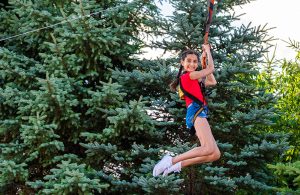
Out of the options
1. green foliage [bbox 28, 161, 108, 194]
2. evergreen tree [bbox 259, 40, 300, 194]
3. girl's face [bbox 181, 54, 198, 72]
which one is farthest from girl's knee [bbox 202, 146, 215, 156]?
evergreen tree [bbox 259, 40, 300, 194]

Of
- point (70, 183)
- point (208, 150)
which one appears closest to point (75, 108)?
point (70, 183)

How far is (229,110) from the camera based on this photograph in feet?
29.8

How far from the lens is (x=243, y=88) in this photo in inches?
355

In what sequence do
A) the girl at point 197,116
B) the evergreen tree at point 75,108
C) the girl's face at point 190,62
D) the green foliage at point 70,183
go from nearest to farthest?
1. the girl at point 197,116
2. the girl's face at point 190,62
3. the green foliage at point 70,183
4. the evergreen tree at point 75,108

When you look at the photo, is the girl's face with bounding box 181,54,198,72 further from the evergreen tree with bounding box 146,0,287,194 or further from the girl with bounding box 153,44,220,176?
the evergreen tree with bounding box 146,0,287,194

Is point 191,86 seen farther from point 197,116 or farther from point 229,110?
point 229,110

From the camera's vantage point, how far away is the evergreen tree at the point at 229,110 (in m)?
8.30

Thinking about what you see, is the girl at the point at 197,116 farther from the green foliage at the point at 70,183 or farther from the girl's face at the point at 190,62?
the green foliage at the point at 70,183

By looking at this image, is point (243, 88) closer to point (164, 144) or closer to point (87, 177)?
point (164, 144)

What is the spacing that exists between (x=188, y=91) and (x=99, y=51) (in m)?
3.87

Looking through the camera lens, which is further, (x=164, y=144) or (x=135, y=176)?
(x=164, y=144)

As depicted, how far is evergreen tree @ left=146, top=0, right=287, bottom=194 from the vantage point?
8297 mm

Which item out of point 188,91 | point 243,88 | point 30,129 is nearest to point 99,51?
point 30,129

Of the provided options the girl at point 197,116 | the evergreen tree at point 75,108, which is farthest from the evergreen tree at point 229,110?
the girl at point 197,116
